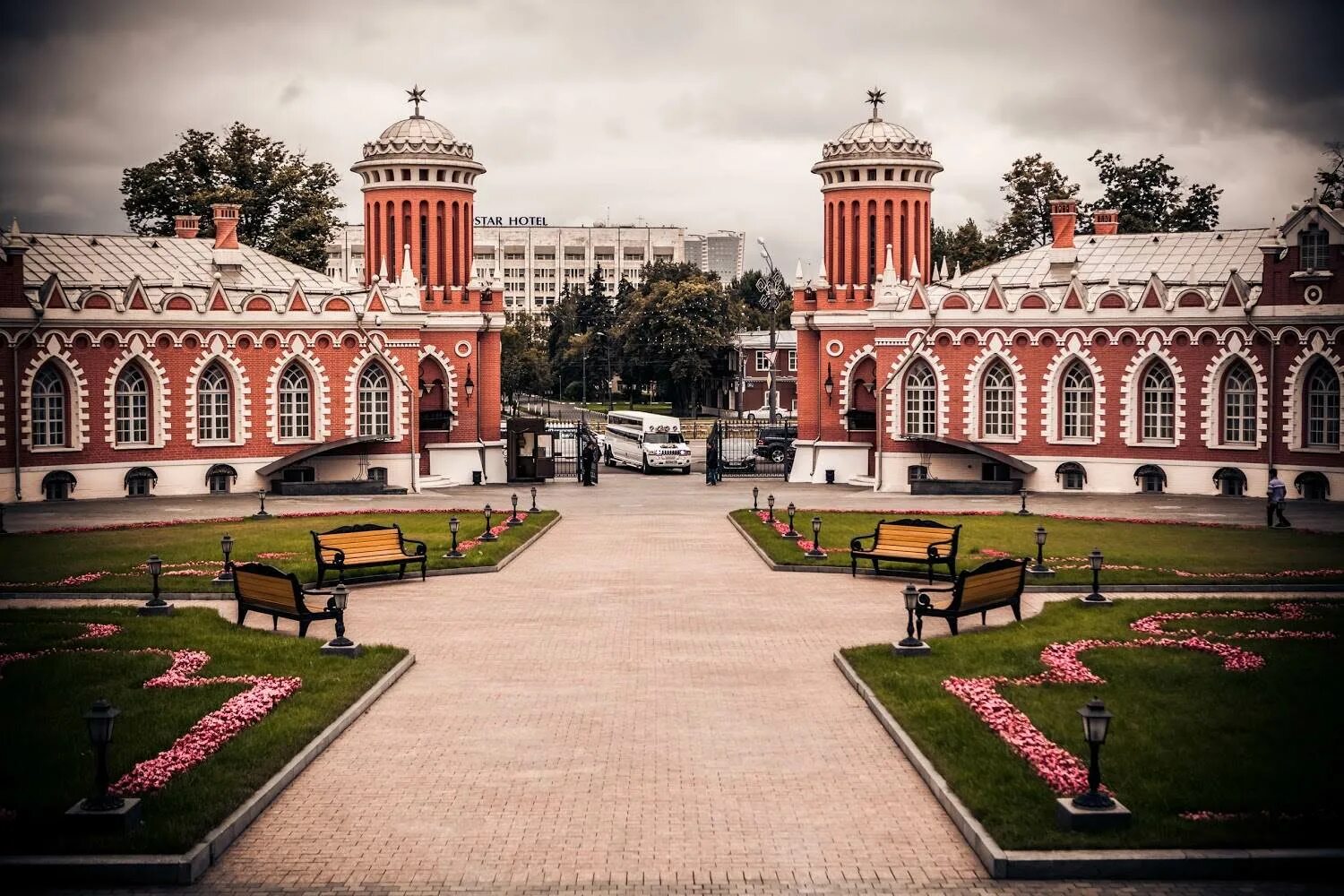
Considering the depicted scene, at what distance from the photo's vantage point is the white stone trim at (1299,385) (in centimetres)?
4534

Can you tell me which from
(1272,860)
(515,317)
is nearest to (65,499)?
(1272,860)

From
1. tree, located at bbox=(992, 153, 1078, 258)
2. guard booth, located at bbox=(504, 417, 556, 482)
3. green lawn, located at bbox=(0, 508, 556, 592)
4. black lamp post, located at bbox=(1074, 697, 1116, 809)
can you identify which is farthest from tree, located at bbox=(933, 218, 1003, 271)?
black lamp post, located at bbox=(1074, 697, 1116, 809)

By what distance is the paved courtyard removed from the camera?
12.2 m

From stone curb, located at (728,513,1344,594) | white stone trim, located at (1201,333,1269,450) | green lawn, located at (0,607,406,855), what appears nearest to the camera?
green lawn, located at (0,607,406,855)

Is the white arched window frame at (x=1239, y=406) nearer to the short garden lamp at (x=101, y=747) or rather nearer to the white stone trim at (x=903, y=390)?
the white stone trim at (x=903, y=390)

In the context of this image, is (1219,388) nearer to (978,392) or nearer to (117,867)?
(978,392)

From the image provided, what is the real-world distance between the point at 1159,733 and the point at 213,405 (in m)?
41.2

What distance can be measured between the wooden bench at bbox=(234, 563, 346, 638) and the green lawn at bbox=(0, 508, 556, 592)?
355cm

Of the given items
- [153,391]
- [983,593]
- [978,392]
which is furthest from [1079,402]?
[153,391]

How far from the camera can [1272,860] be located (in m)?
12.0

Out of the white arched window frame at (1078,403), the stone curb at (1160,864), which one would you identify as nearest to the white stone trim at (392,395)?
the white arched window frame at (1078,403)

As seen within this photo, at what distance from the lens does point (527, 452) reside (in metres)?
58.6

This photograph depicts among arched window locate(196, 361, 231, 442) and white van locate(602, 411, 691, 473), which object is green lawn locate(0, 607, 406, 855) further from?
white van locate(602, 411, 691, 473)

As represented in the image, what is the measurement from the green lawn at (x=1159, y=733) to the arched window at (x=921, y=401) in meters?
31.5
